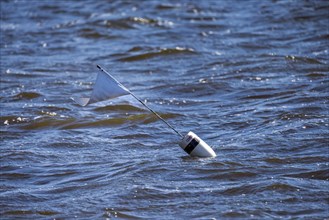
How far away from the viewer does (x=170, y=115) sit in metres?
9.69

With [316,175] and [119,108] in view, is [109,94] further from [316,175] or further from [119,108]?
[119,108]

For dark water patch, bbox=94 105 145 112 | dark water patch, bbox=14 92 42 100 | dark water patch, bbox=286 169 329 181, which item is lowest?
dark water patch, bbox=14 92 42 100

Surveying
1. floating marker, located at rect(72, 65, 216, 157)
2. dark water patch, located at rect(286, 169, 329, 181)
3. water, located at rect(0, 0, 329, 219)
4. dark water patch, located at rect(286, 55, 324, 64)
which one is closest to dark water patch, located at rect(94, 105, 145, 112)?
water, located at rect(0, 0, 329, 219)

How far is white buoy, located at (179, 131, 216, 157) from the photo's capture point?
796cm

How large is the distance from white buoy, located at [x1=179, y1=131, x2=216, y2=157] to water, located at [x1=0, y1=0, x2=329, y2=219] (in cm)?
10

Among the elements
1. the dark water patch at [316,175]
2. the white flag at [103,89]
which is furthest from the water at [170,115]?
the white flag at [103,89]

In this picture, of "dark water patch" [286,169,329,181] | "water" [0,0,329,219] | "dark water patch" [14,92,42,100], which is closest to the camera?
"water" [0,0,329,219]

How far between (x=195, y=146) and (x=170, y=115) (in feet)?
5.71

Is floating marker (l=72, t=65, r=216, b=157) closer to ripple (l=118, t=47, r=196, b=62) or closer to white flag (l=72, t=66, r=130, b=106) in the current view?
white flag (l=72, t=66, r=130, b=106)

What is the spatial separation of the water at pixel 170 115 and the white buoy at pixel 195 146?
10 cm

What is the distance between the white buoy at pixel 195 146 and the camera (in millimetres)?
7965

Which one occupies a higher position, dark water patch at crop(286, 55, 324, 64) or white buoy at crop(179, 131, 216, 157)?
white buoy at crop(179, 131, 216, 157)

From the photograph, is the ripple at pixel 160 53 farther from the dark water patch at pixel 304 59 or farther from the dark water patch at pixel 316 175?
the dark water patch at pixel 316 175

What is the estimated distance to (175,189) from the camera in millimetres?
7219
